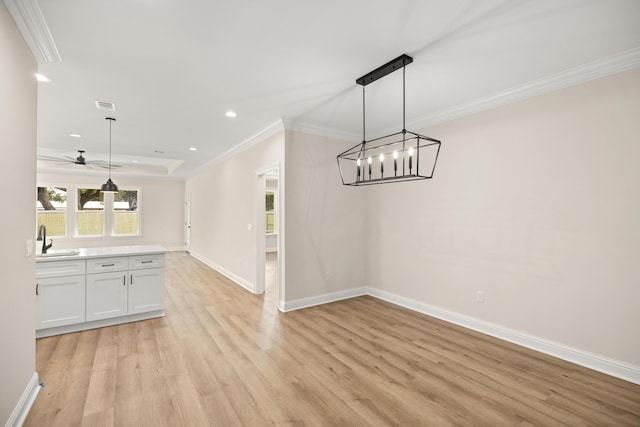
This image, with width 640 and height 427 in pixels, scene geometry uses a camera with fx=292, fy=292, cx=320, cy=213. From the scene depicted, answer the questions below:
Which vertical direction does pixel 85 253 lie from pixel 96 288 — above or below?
above

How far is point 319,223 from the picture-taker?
450cm

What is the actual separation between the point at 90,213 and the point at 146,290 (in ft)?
22.8

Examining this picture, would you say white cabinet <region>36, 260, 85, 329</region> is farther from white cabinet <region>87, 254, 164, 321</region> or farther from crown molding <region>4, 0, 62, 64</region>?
crown molding <region>4, 0, 62, 64</region>

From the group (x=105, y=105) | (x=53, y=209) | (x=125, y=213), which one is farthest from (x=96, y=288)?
(x=53, y=209)

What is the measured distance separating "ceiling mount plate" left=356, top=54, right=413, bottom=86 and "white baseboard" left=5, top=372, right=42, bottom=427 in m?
3.66

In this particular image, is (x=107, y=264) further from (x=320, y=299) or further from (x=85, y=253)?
(x=320, y=299)

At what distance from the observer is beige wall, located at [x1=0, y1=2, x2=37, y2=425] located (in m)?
1.75

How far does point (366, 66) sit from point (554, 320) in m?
3.08

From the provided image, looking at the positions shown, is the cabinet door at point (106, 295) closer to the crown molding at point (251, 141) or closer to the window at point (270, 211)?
the crown molding at point (251, 141)

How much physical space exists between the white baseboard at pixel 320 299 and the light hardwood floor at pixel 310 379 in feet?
1.18

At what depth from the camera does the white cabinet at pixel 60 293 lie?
3.21 meters

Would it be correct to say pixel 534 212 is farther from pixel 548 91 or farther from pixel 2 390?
pixel 2 390

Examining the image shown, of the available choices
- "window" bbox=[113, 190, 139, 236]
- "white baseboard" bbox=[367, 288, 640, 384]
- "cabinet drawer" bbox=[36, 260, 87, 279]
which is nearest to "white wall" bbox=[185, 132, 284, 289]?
"cabinet drawer" bbox=[36, 260, 87, 279]

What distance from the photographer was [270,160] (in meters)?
4.55
